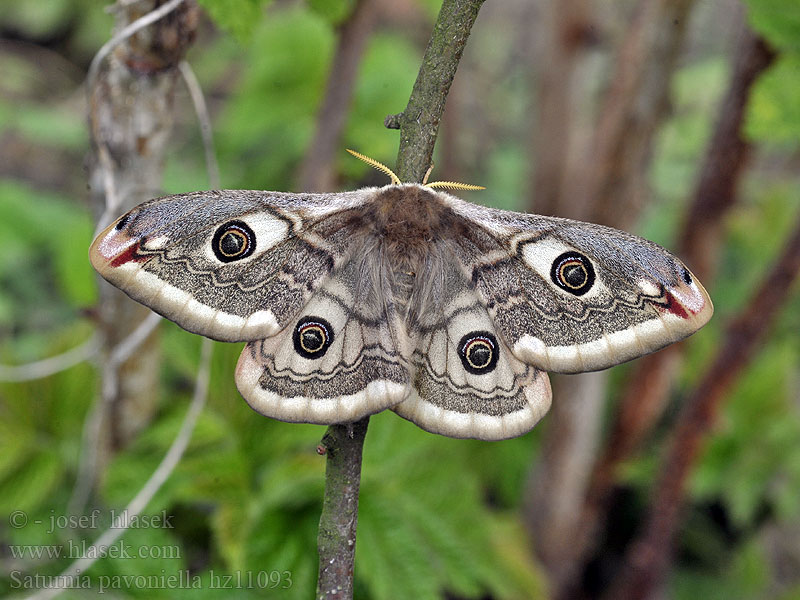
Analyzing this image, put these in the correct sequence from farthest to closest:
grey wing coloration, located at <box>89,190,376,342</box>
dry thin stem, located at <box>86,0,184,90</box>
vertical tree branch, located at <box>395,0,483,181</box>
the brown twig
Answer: the brown twig → dry thin stem, located at <box>86,0,184,90</box> → grey wing coloration, located at <box>89,190,376,342</box> → vertical tree branch, located at <box>395,0,483,181</box>

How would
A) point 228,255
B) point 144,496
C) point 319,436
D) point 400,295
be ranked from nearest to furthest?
point 228,255, point 400,295, point 144,496, point 319,436

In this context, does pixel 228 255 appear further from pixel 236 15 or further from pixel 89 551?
pixel 89 551

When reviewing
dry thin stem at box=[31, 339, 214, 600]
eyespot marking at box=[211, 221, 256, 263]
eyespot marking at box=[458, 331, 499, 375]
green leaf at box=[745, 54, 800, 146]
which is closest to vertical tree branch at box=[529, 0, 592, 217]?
green leaf at box=[745, 54, 800, 146]

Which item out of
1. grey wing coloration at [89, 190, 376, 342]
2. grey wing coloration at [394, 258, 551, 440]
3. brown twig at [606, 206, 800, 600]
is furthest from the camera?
brown twig at [606, 206, 800, 600]

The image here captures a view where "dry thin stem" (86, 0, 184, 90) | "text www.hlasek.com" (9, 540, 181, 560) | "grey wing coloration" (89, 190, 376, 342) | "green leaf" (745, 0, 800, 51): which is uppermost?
"green leaf" (745, 0, 800, 51)

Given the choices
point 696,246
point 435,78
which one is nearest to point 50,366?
point 435,78

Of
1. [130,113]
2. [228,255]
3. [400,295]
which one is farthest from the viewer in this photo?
[130,113]

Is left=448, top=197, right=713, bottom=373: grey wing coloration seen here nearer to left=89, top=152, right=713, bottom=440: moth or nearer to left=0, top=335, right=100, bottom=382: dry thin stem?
left=89, top=152, right=713, bottom=440: moth

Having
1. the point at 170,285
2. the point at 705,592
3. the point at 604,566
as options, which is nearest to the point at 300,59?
the point at 170,285

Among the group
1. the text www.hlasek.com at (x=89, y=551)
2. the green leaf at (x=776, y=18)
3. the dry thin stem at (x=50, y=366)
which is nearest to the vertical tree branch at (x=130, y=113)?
the dry thin stem at (x=50, y=366)
